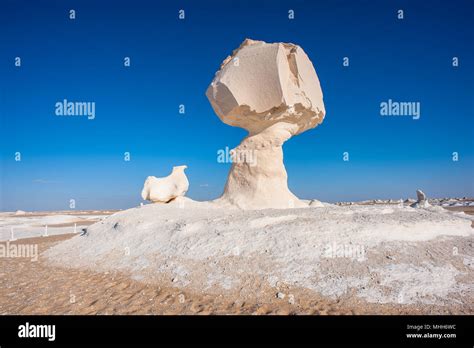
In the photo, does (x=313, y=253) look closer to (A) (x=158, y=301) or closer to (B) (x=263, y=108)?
(A) (x=158, y=301)

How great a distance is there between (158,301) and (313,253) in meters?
3.14

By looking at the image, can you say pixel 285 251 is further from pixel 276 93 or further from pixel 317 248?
pixel 276 93

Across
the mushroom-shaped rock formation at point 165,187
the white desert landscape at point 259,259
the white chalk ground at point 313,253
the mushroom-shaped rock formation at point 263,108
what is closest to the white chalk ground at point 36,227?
the mushroom-shaped rock formation at point 165,187

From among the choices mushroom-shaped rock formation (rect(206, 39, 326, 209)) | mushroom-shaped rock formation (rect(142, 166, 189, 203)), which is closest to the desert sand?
mushroom-shaped rock formation (rect(206, 39, 326, 209))

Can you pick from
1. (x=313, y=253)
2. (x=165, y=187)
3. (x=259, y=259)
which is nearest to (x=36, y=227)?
(x=165, y=187)

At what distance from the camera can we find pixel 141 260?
26.6 feet

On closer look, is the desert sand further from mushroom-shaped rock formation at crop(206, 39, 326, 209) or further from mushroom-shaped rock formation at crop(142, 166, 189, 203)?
mushroom-shaped rock formation at crop(142, 166, 189, 203)

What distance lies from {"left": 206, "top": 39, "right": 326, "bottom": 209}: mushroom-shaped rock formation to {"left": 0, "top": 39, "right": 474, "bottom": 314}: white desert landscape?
0.17 ft

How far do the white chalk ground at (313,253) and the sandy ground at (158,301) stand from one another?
19 cm

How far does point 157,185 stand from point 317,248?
32.6 ft

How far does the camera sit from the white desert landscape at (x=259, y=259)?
5.56m

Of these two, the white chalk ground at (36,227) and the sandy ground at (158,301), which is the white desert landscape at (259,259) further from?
the white chalk ground at (36,227)
